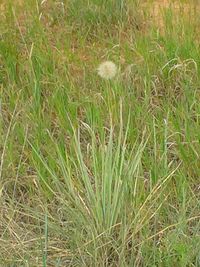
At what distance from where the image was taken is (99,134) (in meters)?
2.04

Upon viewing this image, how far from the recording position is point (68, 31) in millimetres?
2752

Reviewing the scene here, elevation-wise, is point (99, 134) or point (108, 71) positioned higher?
point (108, 71)

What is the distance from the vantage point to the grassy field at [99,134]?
5.48ft

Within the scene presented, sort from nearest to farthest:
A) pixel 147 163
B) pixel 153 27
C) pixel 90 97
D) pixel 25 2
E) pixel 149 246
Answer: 1. pixel 149 246
2. pixel 147 163
3. pixel 90 97
4. pixel 153 27
5. pixel 25 2

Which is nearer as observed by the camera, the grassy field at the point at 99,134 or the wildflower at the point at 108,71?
the grassy field at the point at 99,134

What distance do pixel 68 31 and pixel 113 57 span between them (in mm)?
326

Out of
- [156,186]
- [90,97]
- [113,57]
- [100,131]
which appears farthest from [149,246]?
[113,57]

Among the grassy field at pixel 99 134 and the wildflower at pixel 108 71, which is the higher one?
the wildflower at pixel 108 71

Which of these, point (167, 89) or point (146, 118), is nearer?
point (146, 118)

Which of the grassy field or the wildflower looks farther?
the wildflower

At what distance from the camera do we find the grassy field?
1.67m

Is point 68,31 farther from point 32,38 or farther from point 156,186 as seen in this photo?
point 156,186

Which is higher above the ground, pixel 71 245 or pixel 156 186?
pixel 156 186

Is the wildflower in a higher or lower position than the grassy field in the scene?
higher
